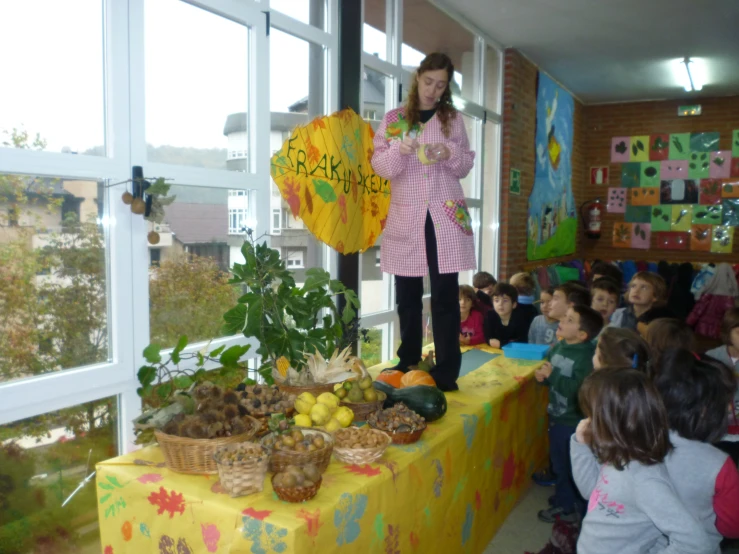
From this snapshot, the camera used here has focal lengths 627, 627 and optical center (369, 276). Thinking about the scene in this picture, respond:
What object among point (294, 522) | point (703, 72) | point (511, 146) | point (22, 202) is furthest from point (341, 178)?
point (703, 72)

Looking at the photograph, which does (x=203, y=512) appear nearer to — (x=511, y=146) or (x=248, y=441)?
(x=248, y=441)

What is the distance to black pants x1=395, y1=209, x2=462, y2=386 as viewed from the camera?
8.41 ft

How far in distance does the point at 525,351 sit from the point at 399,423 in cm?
164

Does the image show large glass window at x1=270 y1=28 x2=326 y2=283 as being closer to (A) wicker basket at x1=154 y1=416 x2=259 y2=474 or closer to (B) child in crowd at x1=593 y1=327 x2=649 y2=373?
(A) wicker basket at x1=154 y1=416 x2=259 y2=474

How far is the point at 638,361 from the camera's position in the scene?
8.13 feet

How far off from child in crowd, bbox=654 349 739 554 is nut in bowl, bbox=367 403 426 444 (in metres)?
0.72

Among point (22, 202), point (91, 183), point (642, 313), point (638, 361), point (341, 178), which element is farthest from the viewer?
point (642, 313)

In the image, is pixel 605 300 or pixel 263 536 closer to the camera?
pixel 263 536

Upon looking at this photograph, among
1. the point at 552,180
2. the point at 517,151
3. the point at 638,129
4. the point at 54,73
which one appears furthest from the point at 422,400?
the point at 638,129

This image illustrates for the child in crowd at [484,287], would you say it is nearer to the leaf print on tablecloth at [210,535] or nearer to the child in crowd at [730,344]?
the child in crowd at [730,344]

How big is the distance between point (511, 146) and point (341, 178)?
275cm

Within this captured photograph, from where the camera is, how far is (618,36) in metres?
4.97

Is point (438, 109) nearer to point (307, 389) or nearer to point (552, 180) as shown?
point (307, 389)

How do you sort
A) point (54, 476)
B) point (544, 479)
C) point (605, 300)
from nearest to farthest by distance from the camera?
point (54, 476), point (544, 479), point (605, 300)
